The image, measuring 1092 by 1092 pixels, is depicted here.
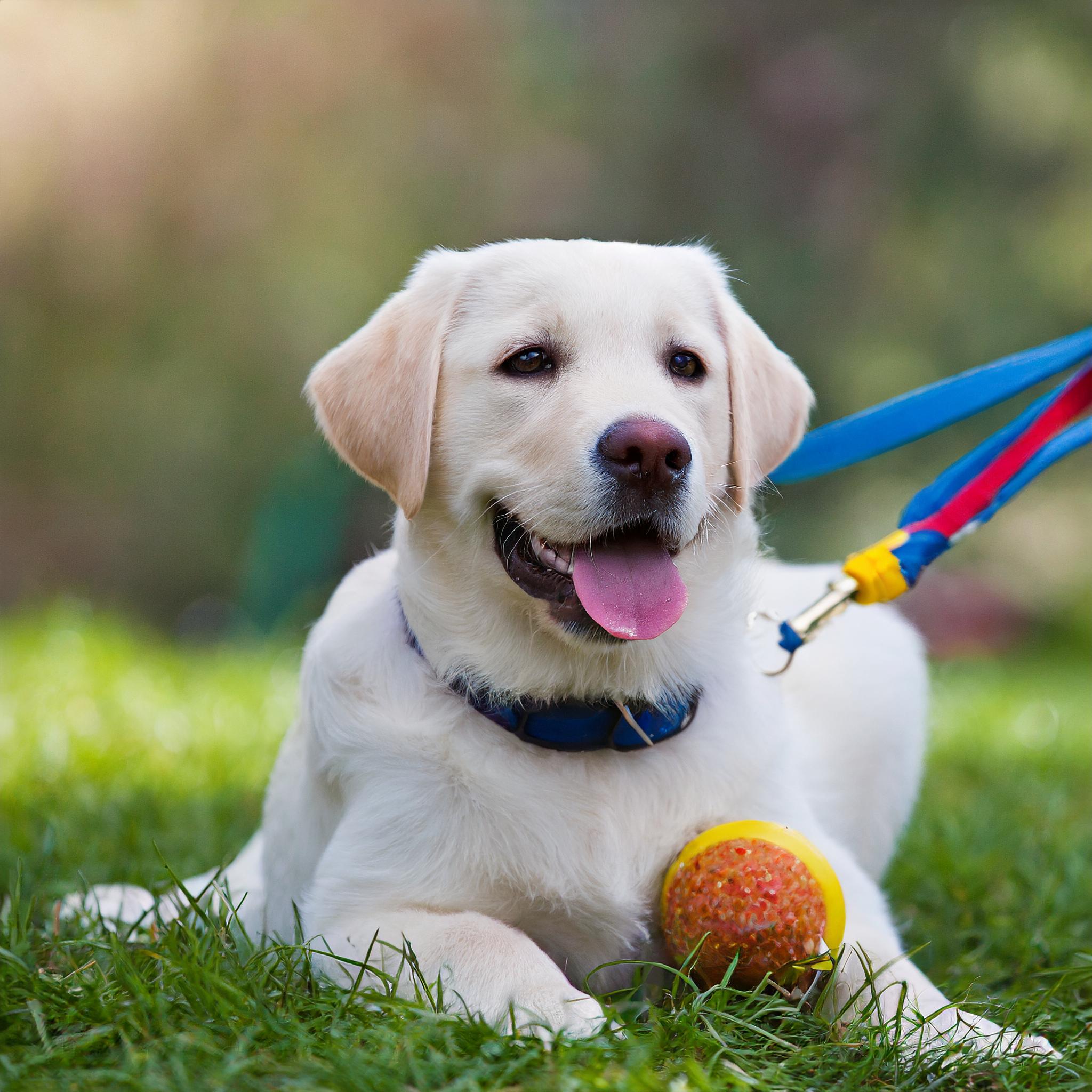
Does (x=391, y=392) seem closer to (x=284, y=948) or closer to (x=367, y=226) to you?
→ (x=284, y=948)

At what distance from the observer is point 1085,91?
12.2 metres

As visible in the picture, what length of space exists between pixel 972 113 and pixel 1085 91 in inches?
43.3

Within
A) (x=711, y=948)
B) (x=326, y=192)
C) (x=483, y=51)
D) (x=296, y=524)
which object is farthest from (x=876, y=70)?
(x=711, y=948)

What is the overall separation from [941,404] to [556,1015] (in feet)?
6.43

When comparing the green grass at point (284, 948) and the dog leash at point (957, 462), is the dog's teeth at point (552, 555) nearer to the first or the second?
the dog leash at point (957, 462)

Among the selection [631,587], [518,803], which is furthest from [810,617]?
[518,803]

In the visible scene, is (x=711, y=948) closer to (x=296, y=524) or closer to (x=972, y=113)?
(x=296, y=524)

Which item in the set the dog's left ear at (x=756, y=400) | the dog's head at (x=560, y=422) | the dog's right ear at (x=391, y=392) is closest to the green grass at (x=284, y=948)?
the dog's head at (x=560, y=422)

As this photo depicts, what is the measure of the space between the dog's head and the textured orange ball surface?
1.48 feet

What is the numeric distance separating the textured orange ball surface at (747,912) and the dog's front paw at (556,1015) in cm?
29

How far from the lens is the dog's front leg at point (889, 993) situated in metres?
2.18

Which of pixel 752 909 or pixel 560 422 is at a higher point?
pixel 560 422

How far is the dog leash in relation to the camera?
3002mm

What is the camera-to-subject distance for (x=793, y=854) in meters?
2.37
